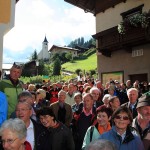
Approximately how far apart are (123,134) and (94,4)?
18.7m

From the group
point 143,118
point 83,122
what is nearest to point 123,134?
point 143,118

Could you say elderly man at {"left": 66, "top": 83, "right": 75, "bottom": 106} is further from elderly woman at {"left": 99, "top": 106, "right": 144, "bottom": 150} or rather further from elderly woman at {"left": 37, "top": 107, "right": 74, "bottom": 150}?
elderly woman at {"left": 99, "top": 106, "right": 144, "bottom": 150}

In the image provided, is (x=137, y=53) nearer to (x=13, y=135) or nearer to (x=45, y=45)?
(x=13, y=135)

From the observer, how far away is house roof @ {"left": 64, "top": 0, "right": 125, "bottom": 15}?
63.6 ft

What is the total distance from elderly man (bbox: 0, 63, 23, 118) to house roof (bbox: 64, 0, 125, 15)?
1488 cm

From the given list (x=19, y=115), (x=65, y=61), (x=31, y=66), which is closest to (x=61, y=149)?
(x=19, y=115)

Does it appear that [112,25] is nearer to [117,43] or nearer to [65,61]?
[117,43]

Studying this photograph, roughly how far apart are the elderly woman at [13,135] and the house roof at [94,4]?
16.9 meters

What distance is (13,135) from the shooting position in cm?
307

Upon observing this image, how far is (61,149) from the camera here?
443cm

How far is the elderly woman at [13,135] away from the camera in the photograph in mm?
3037

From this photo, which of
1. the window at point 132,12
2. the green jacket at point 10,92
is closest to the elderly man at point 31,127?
the green jacket at point 10,92

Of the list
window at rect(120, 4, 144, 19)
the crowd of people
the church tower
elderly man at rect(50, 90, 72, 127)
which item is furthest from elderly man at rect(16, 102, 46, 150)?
the church tower

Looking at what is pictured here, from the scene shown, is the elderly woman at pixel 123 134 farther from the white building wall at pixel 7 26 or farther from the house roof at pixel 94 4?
the house roof at pixel 94 4
